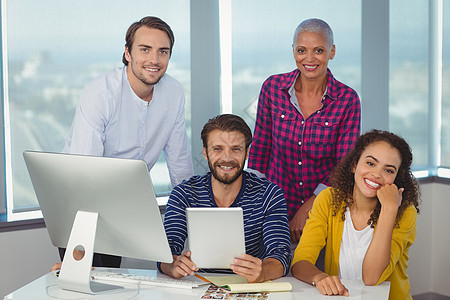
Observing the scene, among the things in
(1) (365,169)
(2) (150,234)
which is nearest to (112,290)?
(2) (150,234)

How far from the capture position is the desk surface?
6.25 feet

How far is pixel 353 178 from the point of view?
240 centimetres

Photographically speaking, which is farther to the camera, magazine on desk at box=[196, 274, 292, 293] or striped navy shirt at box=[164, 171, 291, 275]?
striped navy shirt at box=[164, 171, 291, 275]

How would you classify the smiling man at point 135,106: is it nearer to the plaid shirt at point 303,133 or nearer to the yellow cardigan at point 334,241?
the plaid shirt at point 303,133

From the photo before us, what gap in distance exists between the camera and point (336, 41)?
148 inches

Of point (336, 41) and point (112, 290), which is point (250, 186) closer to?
point (112, 290)

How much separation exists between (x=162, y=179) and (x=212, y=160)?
3.56 ft

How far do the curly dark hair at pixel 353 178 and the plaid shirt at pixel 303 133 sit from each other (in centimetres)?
34

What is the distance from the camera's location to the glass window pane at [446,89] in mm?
3998

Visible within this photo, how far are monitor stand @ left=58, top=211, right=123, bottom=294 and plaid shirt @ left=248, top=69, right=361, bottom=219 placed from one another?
1167mm

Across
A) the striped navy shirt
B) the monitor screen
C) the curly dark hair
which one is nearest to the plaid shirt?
the curly dark hair

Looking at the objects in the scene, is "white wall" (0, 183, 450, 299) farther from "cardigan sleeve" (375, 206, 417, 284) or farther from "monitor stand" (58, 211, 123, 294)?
"monitor stand" (58, 211, 123, 294)

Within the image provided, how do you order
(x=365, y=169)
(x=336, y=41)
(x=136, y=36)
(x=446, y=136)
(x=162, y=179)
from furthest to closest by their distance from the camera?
(x=446, y=136) → (x=336, y=41) → (x=162, y=179) → (x=136, y=36) → (x=365, y=169)

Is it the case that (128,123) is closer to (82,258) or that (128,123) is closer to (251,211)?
(251,211)
